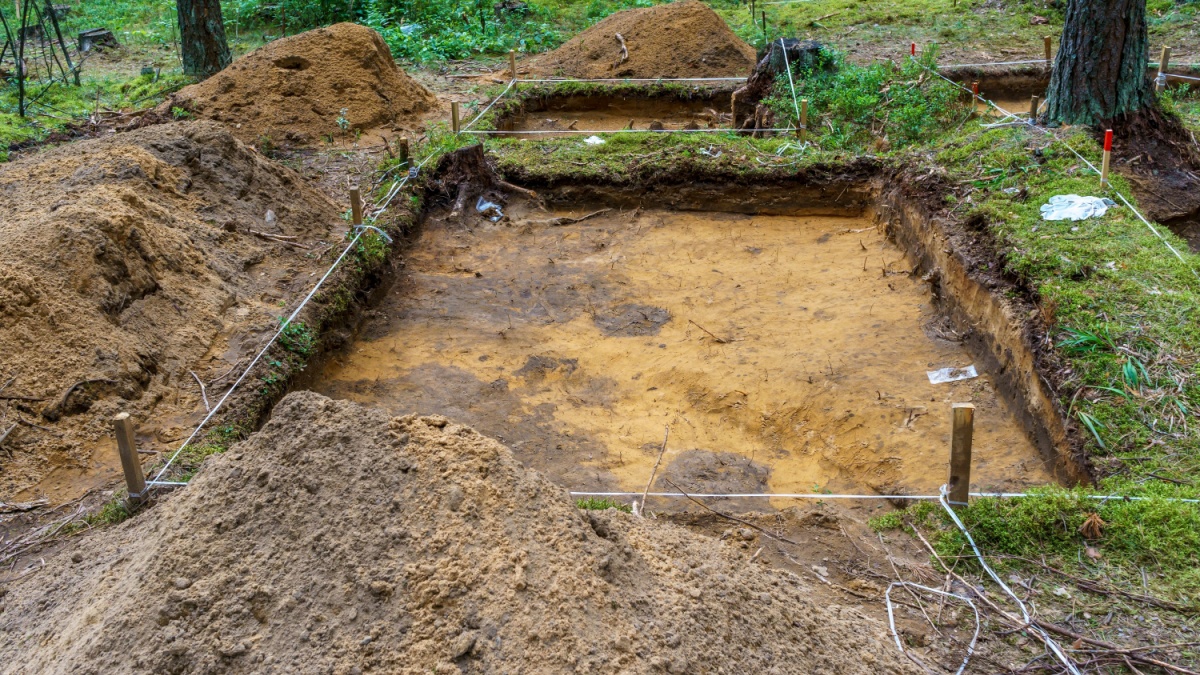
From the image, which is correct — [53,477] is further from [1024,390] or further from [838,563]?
[1024,390]

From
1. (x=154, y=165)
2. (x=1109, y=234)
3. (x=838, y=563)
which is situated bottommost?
(x=838, y=563)

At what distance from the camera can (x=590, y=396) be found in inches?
228

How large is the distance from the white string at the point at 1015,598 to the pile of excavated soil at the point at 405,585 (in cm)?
55

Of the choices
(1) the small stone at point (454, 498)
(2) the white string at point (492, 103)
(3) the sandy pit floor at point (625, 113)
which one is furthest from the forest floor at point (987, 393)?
(3) the sandy pit floor at point (625, 113)

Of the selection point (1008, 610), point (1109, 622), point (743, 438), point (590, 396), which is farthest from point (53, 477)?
point (1109, 622)

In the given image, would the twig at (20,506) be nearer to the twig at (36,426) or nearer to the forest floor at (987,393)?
the forest floor at (987,393)

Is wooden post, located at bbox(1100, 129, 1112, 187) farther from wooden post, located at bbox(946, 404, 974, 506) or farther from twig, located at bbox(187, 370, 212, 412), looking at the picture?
twig, located at bbox(187, 370, 212, 412)

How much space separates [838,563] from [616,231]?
490 cm

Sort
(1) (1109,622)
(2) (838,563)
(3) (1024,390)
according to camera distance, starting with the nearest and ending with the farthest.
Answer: (1) (1109,622)
(2) (838,563)
(3) (1024,390)

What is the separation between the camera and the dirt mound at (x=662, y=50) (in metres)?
12.3

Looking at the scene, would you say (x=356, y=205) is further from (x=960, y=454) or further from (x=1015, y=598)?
(x=1015, y=598)

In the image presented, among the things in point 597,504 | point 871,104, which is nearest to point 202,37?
point 871,104

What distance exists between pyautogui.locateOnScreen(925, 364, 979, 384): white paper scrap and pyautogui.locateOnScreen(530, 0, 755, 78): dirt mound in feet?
24.8

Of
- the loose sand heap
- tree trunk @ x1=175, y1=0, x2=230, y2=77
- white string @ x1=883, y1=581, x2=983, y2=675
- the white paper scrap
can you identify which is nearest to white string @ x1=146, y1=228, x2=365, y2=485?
white string @ x1=883, y1=581, x2=983, y2=675
